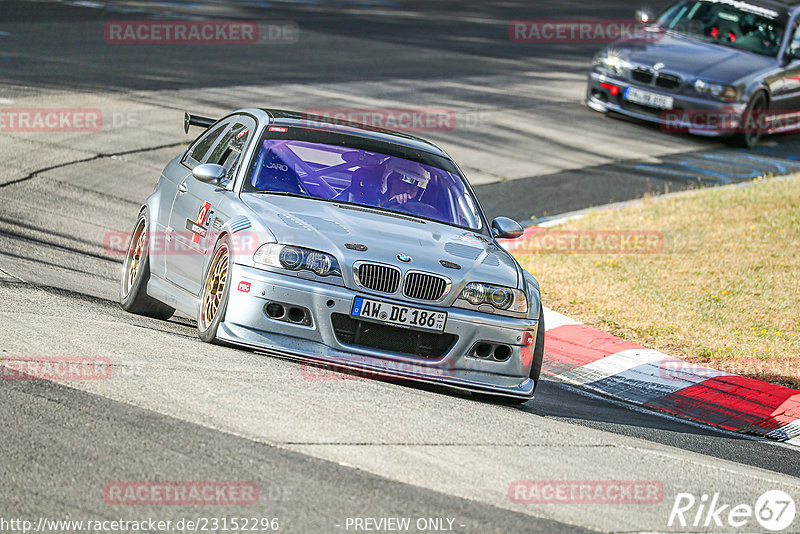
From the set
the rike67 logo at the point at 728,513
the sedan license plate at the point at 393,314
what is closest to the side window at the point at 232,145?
the sedan license plate at the point at 393,314

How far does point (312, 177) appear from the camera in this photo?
7840 millimetres

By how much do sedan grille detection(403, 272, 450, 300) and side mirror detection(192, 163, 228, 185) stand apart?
1.68 m

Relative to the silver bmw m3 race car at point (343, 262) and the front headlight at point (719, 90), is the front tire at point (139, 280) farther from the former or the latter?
the front headlight at point (719, 90)

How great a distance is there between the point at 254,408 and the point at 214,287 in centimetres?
172

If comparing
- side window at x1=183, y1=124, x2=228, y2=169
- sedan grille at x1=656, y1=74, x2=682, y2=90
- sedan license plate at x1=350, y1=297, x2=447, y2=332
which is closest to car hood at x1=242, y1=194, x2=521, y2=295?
sedan license plate at x1=350, y1=297, x2=447, y2=332

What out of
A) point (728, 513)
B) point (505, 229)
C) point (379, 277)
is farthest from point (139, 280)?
point (728, 513)

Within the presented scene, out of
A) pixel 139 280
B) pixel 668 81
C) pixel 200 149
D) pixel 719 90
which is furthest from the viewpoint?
pixel 668 81

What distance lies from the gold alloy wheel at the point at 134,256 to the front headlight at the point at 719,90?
1202 centimetres

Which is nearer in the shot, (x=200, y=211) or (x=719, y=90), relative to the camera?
(x=200, y=211)

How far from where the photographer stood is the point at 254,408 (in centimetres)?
554

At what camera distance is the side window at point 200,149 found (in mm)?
8586

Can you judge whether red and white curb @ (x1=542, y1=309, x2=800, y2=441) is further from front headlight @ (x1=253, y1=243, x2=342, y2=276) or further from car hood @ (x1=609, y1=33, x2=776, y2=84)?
car hood @ (x1=609, y1=33, x2=776, y2=84)

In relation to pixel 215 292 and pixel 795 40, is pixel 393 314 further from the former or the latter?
pixel 795 40

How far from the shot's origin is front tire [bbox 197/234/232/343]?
22.3ft
